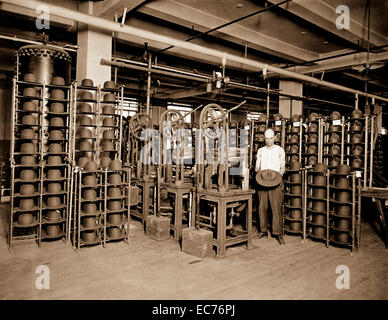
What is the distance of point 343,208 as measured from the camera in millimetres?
4738

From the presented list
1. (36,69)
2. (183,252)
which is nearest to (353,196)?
(183,252)

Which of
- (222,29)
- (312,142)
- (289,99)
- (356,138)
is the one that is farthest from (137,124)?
(289,99)

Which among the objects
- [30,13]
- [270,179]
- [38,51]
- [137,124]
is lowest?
[270,179]

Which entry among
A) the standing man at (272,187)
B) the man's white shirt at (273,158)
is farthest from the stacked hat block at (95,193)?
the man's white shirt at (273,158)

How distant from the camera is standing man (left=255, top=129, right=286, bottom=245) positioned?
5062 millimetres

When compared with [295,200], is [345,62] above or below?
above

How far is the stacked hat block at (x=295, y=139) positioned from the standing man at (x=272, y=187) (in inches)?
45.1

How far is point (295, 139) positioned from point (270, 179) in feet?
5.72

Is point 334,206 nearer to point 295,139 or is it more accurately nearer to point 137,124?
point 295,139

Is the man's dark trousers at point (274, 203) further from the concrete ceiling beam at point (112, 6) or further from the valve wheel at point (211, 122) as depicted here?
the concrete ceiling beam at point (112, 6)

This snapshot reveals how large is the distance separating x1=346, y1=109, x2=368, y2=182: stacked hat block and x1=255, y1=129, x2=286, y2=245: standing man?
1.77 metres

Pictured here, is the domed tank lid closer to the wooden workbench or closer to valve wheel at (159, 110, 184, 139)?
valve wheel at (159, 110, 184, 139)
